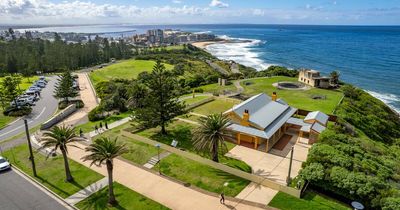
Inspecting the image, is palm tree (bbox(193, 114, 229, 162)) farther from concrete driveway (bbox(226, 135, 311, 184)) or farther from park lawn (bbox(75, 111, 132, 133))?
park lawn (bbox(75, 111, 132, 133))

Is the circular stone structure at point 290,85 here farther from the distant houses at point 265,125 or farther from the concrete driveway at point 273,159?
the concrete driveway at point 273,159

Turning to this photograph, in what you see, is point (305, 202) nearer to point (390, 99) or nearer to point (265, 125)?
point (265, 125)

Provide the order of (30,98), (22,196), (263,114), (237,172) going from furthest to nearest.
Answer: (30,98)
(263,114)
(237,172)
(22,196)

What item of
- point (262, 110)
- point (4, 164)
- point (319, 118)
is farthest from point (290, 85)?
point (4, 164)

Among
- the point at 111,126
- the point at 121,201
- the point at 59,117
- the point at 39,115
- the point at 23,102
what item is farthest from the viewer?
the point at 23,102

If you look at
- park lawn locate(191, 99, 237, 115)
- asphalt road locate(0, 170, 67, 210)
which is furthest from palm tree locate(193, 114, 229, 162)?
park lawn locate(191, 99, 237, 115)
